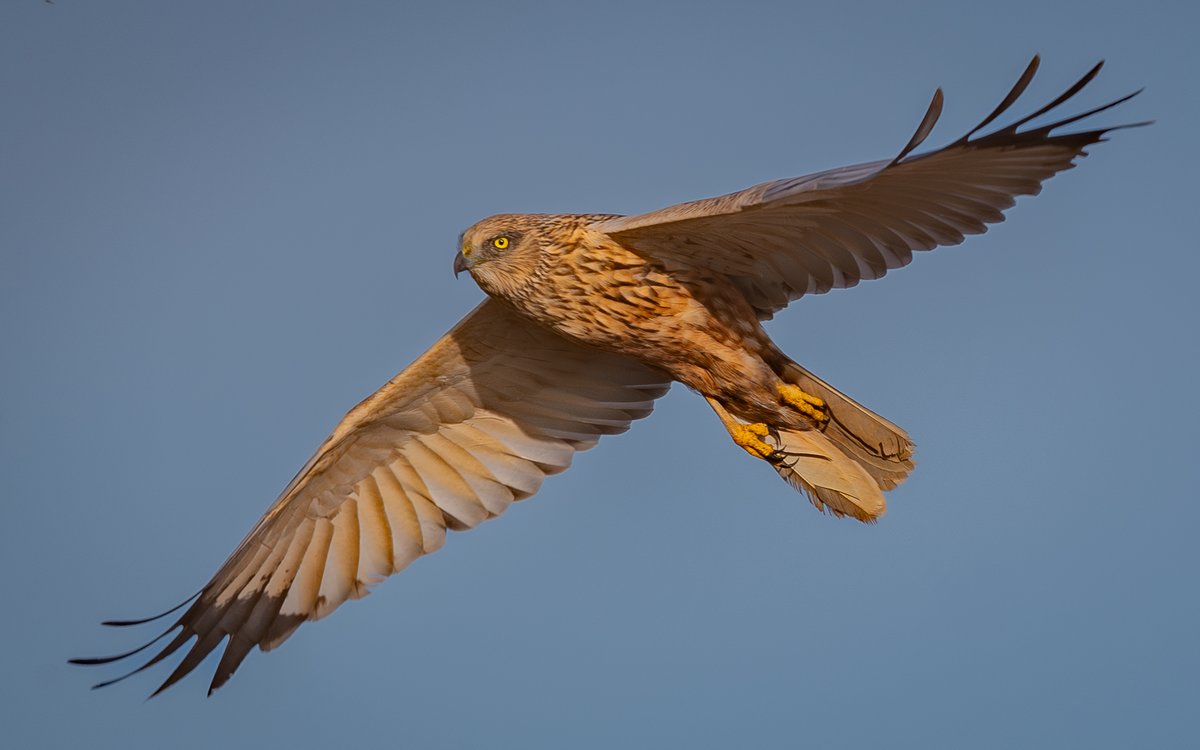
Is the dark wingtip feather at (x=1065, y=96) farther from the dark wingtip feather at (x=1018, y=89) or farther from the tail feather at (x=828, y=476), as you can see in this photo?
the tail feather at (x=828, y=476)

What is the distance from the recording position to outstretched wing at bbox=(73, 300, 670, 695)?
6105mm

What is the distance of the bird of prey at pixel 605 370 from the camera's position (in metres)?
4.77

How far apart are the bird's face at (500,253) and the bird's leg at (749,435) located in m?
1.03

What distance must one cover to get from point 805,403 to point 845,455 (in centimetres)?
34

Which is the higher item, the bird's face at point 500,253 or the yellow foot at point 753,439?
the bird's face at point 500,253

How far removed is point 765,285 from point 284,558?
2715 millimetres

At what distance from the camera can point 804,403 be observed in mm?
5504

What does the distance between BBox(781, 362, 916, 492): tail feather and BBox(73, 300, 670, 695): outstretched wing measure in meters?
1.12

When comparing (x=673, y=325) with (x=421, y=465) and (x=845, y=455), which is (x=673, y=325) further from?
(x=421, y=465)

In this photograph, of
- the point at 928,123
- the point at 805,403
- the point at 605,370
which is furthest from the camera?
the point at 605,370

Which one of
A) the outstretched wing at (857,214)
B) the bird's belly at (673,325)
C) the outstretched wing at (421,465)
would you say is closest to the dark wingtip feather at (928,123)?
the outstretched wing at (857,214)

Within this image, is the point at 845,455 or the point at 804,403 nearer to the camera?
the point at 804,403

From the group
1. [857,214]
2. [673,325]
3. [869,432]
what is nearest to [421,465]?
[673,325]

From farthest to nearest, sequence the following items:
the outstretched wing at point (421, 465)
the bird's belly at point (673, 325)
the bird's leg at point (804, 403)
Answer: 1. the outstretched wing at point (421, 465)
2. the bird's leg at point (804, 403)
3. the bird's belly at point (673, 325)
